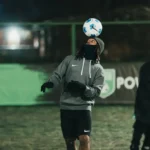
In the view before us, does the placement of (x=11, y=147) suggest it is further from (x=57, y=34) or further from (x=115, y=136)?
(x=57, y=34)

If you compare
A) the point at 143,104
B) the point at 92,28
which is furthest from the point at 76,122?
the point at 92,28

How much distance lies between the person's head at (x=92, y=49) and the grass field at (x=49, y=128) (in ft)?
7.58

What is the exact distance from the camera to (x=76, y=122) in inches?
A: 232

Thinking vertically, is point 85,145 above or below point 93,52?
below

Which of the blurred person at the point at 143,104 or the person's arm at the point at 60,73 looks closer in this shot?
the blurred person at the point at 143,104

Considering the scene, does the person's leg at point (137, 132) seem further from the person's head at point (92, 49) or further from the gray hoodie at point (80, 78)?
the person's head at point (92, 49)

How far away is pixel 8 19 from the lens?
3438cm

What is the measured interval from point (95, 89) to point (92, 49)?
49 centimetres

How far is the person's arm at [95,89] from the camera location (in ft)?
18.5

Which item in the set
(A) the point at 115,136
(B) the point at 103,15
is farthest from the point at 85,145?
(B) the point at 103,15

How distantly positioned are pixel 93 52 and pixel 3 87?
6954 mm

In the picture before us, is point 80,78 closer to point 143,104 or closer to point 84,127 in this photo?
point 84,127

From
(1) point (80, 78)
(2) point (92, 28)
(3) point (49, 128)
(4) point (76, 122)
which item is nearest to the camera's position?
(1) point (80, 78)

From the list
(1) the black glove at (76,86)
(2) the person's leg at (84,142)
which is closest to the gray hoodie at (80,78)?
(1) the black glove at (76,86)
